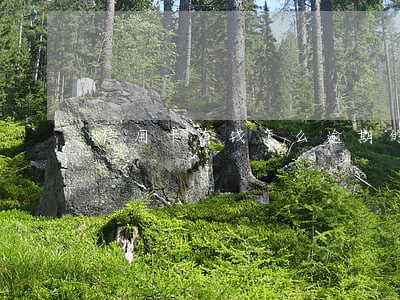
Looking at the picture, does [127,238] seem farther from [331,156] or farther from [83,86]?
[83,86]

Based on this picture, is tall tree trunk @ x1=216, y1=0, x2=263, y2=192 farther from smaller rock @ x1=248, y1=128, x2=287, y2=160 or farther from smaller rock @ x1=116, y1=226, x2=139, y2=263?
smaller rock @ x1=116, y1=226, x2=139, y2=263

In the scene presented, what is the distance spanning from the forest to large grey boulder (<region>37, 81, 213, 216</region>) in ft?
1.76

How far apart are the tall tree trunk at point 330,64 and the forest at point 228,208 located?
0.26 feet

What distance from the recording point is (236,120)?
9.85 m

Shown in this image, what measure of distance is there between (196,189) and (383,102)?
4533cm

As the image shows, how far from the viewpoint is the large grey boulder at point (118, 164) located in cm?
786

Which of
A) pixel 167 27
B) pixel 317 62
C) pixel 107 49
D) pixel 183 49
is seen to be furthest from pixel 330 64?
pixel 107 49

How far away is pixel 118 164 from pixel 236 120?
3.56 m

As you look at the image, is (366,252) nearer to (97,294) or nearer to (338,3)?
(97,294)

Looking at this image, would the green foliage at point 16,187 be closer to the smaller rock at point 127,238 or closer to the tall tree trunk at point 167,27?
the smaller rock at point 127,238

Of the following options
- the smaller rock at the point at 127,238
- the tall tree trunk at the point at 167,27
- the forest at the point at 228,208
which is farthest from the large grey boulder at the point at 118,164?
the tall tree trunk at the point at 167,27

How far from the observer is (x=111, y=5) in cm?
1692

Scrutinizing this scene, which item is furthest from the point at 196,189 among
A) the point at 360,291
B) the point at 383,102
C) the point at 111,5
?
the point at 383,102

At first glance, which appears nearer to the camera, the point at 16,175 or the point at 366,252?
the point at 366,252
